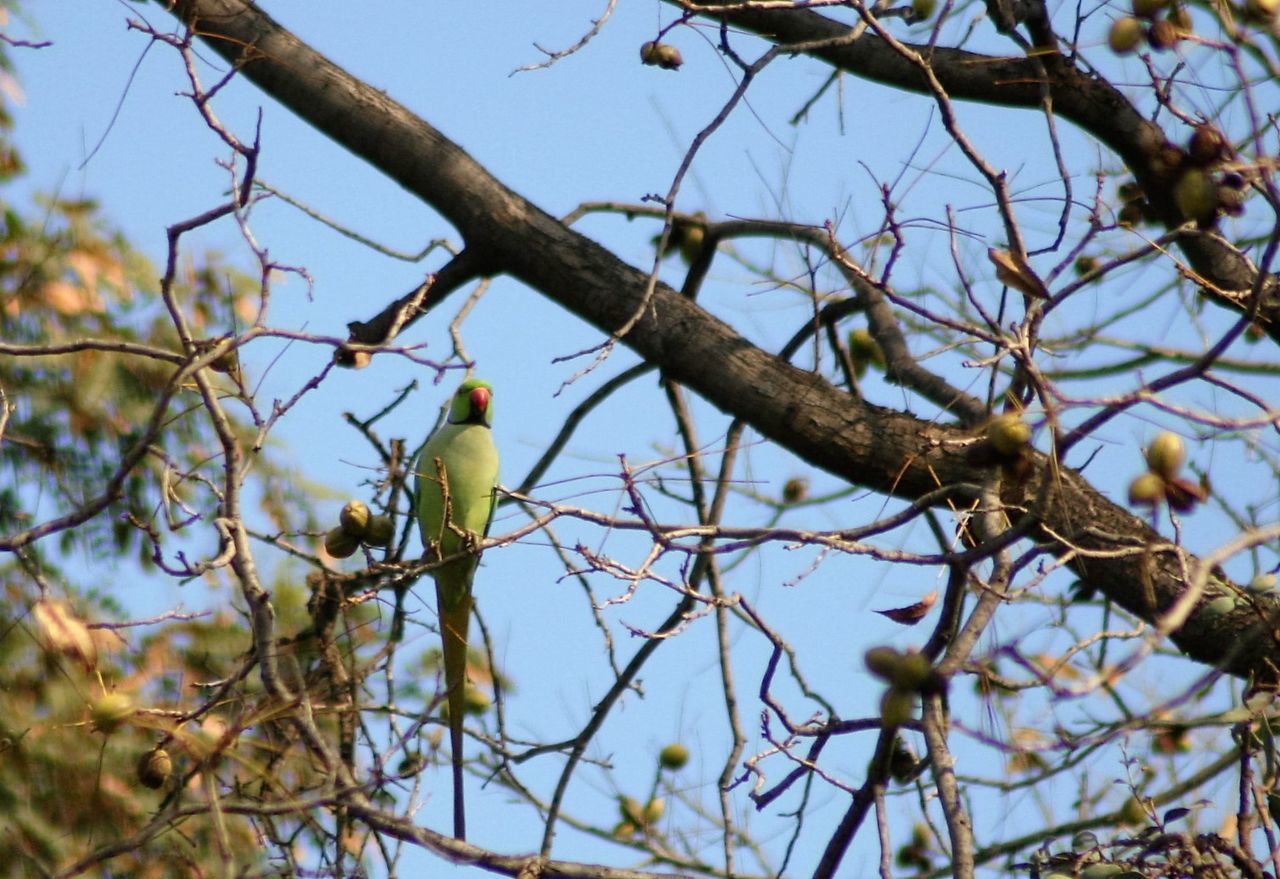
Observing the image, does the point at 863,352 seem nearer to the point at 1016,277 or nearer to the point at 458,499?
the point at 458,499

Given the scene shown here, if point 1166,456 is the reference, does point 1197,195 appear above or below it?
above

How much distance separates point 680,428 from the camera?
423 centimetres

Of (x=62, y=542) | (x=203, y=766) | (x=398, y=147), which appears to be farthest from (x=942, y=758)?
(x=62, y=542)

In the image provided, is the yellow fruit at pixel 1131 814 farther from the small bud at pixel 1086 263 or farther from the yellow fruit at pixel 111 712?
the yellow fruit at pixel 111 712

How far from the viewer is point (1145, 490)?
204cm

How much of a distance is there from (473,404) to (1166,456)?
2.72m

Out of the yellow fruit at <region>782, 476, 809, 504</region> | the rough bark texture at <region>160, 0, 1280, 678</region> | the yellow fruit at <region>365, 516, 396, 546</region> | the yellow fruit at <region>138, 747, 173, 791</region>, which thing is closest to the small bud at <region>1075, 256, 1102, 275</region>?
the rough bark texture at <region>160, 0, 1280, 678</region>

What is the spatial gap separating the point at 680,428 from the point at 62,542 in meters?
1.97

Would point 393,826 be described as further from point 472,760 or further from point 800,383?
point 800,383

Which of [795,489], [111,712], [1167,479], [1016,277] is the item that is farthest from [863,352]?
[111,712]

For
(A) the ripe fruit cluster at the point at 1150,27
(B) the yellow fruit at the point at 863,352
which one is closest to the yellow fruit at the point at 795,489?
(B) the yellow fruit at the point at 863,352

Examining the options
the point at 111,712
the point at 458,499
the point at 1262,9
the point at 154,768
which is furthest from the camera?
the point at 458,499

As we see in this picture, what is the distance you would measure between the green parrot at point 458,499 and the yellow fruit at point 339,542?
1.08ft

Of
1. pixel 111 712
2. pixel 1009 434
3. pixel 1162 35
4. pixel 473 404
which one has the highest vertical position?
pixel 473 404
